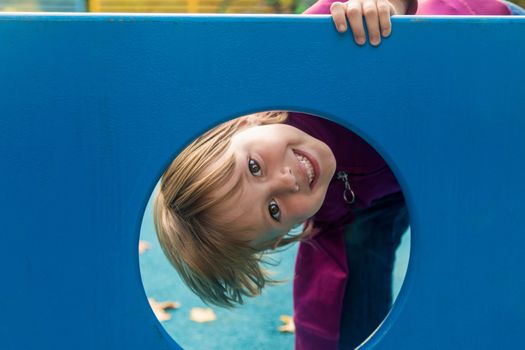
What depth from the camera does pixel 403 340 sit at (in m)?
0.81

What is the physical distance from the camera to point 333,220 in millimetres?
1271

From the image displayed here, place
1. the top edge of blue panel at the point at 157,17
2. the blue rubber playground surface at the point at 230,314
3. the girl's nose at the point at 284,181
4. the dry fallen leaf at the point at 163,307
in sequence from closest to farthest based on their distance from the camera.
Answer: the top edge of blue panel at the point at 157,17 → the girl's nose at the point at 284,181 → the blue rubber playground surface at the point at 230,314 → the dry fallen leaf at the point at 163,307

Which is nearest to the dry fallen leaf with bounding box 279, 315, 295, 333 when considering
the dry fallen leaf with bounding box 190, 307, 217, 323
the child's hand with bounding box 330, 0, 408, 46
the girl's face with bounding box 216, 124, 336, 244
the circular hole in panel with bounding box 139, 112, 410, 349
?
the circular hole in panel with bounding box 139, 112, 410, 349

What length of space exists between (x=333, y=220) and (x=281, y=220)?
31cm

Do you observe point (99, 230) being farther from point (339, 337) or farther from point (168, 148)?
point (339, 337)

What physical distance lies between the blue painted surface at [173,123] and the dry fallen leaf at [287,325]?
0.86m

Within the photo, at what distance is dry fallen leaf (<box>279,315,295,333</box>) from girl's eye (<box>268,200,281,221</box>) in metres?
0.71

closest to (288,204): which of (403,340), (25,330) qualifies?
(403,340)

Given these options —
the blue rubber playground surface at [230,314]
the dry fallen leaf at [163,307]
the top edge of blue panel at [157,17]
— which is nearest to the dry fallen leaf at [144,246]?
the blue rubber playground surface at [230,314]

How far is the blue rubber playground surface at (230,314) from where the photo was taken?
5.14 feet

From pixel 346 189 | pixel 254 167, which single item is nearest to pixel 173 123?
pixel 254 167

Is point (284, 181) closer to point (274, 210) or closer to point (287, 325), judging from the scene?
point (274, 210)

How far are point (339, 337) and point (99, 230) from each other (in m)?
0.78

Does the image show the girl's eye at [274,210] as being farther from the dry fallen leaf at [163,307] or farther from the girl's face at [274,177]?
the dry fallen leaf at [163,307]
